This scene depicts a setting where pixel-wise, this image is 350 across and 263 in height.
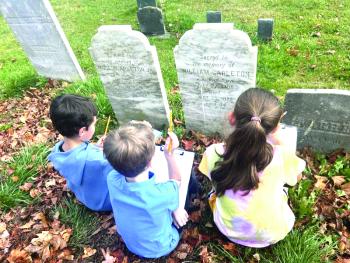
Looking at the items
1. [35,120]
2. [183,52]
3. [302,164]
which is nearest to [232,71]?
[183,52]

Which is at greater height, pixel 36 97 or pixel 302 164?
pixel 302 164

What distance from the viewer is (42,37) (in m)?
5.53

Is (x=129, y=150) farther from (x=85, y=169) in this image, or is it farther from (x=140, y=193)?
(x=85, y=169)

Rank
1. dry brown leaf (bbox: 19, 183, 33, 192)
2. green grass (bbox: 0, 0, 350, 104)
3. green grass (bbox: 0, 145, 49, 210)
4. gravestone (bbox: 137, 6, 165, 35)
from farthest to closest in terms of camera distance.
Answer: gravestone (bbox: 137, 6, 165, 35), green grass (bbox: 0, 0, 350, 104), dry brown leaf (bbox: 19, 183, 33, 192), green grass (bbox: 0, 145, 49, 210)

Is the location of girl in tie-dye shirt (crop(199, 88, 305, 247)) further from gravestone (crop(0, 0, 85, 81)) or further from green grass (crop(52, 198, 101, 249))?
gravestone (crop(0, 0, 85, 81))

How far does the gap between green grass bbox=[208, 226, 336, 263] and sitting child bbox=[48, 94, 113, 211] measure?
1283mm

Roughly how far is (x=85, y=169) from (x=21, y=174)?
4.75 ft

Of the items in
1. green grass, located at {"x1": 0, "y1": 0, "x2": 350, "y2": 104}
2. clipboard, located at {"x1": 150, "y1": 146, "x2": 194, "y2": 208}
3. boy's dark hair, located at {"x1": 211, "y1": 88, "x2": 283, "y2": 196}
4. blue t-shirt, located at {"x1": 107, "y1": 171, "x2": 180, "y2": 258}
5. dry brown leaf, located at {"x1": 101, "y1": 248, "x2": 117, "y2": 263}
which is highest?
boy's dark hair, located at {"x1": 211, "y1": 88, "x2": 283, "y2": 196}

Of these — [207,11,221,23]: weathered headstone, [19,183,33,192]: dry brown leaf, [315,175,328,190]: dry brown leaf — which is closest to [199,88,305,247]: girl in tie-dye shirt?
[315,175,328,190]: dry brown leaf

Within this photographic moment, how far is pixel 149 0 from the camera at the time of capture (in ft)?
24.8

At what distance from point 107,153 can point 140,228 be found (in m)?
0.70

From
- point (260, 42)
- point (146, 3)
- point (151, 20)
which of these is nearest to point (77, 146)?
point (260, 42)

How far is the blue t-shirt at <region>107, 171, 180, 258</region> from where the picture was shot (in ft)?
7.80

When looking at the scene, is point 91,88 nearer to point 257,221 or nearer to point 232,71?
point 232,71
